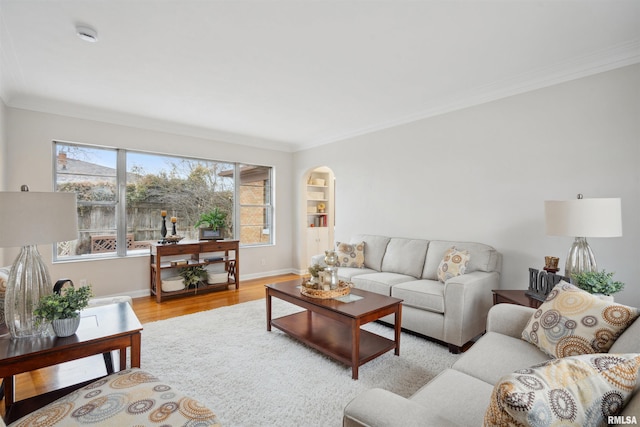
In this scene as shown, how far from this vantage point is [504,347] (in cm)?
174

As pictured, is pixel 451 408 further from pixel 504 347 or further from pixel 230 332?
pixel 230 332

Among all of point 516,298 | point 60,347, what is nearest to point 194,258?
point 60,347

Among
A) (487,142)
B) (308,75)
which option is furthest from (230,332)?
(487,142)

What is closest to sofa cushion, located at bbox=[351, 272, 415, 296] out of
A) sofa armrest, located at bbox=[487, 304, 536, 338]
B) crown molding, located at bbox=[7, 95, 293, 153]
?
sofa armrest, located at bbox=[487, 304, 536, 338]

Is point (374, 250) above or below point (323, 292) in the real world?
above

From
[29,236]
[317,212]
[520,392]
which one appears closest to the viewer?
[520,392]

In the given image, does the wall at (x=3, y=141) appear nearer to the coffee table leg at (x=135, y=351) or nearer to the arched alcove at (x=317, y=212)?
the coffee table leg at (x=135, y=351)

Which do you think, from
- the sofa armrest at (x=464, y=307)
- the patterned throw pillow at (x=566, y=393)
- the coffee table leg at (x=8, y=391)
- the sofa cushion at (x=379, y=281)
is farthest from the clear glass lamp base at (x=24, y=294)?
the sofa armrest at (x=464, y=307)

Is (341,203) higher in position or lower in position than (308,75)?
lower

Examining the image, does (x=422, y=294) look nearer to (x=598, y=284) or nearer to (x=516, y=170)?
(x=598, y=284)

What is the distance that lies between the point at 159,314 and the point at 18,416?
227cm

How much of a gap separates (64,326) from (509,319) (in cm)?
261

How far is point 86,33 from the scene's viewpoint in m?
2.26

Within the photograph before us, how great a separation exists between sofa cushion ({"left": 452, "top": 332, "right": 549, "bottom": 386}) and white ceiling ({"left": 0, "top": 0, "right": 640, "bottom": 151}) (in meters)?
2.17
